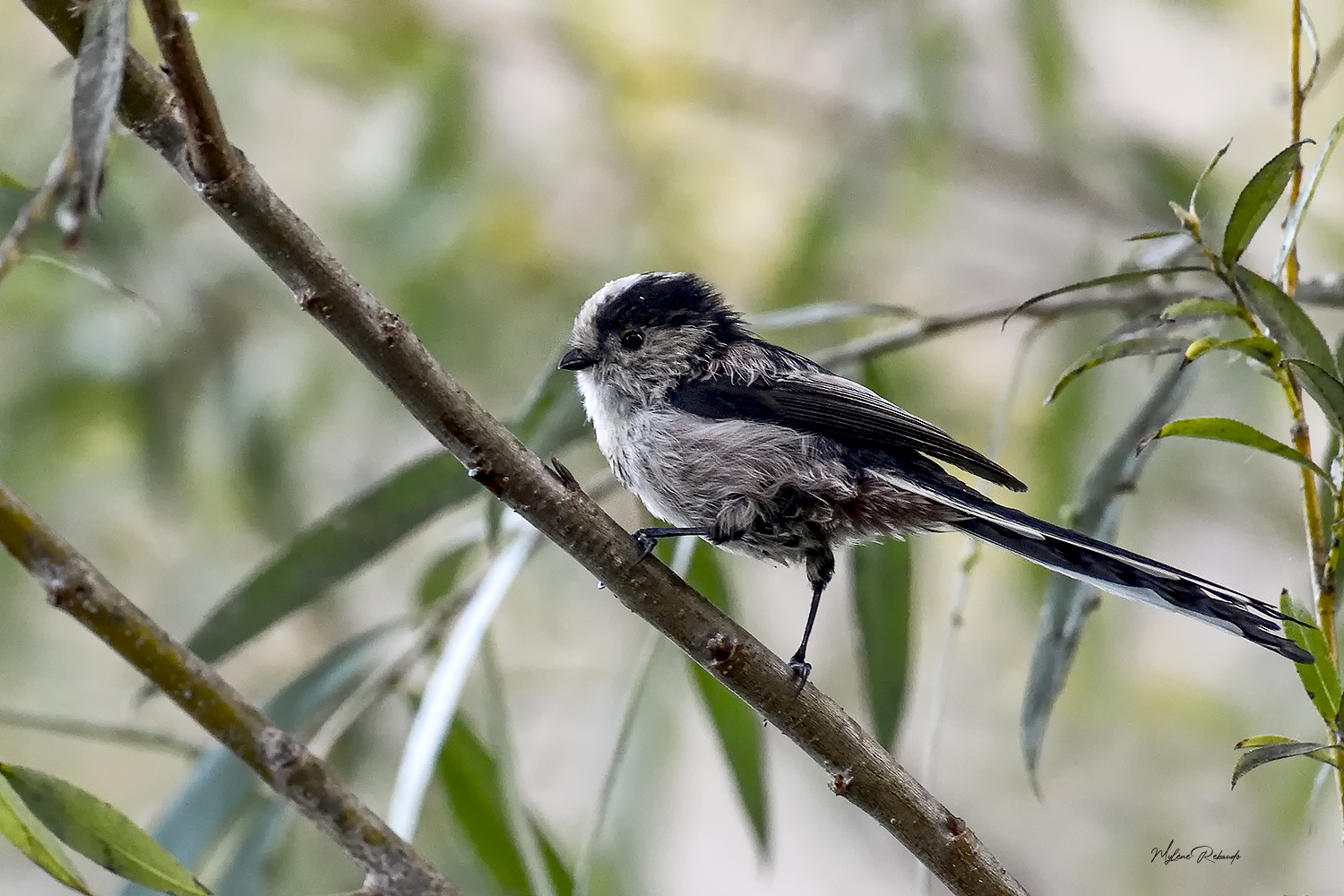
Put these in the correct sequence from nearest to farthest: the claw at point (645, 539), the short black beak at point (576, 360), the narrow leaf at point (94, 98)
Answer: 1. the narrow leaf at point (94, 98)
2. the claw at point (645, 539)
3. the short black beak at point (576, 360)

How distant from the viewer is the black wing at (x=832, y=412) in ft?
4.74

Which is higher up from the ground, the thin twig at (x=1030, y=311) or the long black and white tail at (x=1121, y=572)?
the thin twig at (x=1030, y=311)

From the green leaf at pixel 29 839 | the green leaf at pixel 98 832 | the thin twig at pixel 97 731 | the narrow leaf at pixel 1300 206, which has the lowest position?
the green leaf at pixel 29 839

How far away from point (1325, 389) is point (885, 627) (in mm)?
708

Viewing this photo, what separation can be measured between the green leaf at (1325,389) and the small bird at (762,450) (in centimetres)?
26

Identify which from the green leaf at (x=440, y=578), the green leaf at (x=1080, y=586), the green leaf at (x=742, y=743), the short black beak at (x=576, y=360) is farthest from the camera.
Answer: the green leaf at (x=440, y=578)

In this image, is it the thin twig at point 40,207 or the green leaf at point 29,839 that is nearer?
the green leaf at point 29,839

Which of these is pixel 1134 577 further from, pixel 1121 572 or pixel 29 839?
pixel 29 839

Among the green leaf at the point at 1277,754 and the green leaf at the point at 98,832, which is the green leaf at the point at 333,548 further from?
the green leaf at the point at 1277,754

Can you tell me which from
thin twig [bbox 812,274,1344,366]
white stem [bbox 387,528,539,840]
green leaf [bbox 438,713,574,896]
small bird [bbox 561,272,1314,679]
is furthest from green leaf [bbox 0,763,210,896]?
thin twig [bbox 812,274,1344,366]

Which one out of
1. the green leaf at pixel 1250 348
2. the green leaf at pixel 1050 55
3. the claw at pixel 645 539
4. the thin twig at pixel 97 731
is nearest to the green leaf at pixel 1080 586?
the green leaf at pixel 1250 348

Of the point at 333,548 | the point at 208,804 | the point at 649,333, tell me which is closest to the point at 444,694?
the point at 333,548

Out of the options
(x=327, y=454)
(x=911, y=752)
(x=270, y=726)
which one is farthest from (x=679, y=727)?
(x=270, y=726)

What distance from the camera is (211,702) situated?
0.93 meters
